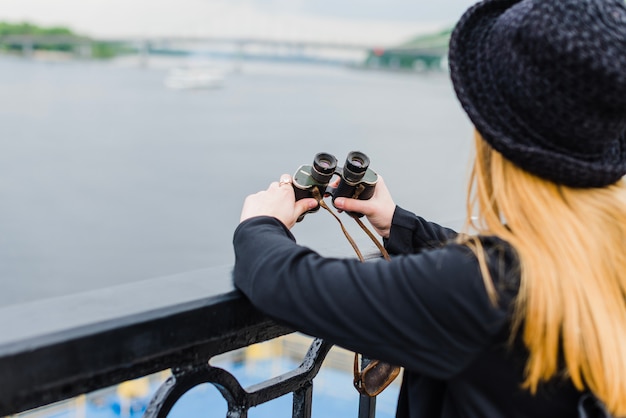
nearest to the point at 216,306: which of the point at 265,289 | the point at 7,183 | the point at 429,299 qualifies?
the point at 265,289

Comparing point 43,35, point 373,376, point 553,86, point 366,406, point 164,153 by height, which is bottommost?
point 164,153

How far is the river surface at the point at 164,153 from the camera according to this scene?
4494cm

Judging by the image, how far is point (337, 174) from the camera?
57.2 inches

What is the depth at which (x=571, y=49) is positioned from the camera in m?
0.96

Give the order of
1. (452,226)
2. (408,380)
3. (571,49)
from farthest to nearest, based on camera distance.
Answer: (452,226) → (408,380) → (571,49)

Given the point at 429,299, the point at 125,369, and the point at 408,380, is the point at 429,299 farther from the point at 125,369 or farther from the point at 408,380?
the point at 125,369

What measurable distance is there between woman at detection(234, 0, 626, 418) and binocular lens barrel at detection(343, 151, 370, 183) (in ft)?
1.03

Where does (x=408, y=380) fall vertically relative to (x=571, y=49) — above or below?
below

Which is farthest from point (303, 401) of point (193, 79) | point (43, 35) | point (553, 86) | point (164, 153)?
point (193, 79)

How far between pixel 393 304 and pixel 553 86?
384mm

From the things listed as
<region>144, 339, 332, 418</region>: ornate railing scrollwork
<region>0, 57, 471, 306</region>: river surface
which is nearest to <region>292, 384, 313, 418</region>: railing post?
<region>144, 339, 332, 418</region>: ornate railing scrollwork

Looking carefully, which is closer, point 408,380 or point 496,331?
point 496,331

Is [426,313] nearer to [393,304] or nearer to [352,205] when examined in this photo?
[393,304]

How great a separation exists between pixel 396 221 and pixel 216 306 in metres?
0.55
